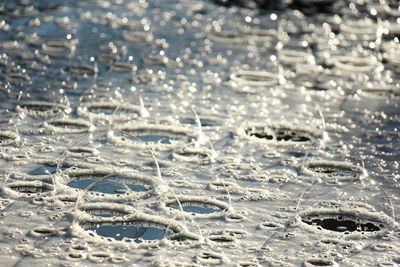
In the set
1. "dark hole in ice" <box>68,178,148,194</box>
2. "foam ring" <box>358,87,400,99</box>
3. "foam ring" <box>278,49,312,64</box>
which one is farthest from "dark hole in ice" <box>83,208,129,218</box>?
"foam ring" <box>278,49,312,64</box>

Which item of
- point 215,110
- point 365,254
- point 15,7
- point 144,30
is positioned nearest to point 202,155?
point 215,110

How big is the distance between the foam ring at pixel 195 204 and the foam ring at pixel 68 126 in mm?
825

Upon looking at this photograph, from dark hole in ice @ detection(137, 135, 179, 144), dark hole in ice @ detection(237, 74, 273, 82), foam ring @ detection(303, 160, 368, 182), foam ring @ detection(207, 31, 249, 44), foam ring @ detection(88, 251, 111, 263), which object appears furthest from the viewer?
foam ring @ detection(207, 31, 249, 44)

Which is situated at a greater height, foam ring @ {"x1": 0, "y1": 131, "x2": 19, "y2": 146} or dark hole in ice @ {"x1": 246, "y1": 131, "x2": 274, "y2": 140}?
foam ring @ {"x1": 0, "y1": 131, "x2": 19, "y2": 146}

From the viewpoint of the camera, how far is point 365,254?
2.42 meters

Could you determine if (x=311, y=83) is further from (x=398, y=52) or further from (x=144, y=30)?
(x=144, y=30)

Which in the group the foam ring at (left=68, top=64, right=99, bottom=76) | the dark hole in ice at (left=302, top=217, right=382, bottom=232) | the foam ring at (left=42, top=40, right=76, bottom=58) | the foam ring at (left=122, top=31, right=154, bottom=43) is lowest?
the foam ring at (left=122, top=31, right=154, bottom=43)

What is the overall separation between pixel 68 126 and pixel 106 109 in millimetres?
312

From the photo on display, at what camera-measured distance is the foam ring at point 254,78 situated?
14.0 ft

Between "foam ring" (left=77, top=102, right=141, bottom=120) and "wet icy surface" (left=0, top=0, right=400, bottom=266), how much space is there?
0.01 metres

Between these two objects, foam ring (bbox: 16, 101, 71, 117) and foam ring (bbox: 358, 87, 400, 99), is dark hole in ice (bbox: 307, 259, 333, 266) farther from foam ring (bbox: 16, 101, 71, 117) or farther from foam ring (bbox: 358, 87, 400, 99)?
foam ring (bbox: 358, 87, 400, 99)

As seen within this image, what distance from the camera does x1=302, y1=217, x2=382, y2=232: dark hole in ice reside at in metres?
2.63

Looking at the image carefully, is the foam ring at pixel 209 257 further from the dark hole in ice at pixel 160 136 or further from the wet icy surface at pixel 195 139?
the dark hole in ice at pixel 160 136

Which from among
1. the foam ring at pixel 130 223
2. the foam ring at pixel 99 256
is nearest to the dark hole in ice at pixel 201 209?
the foam ring at pixel 130 223
